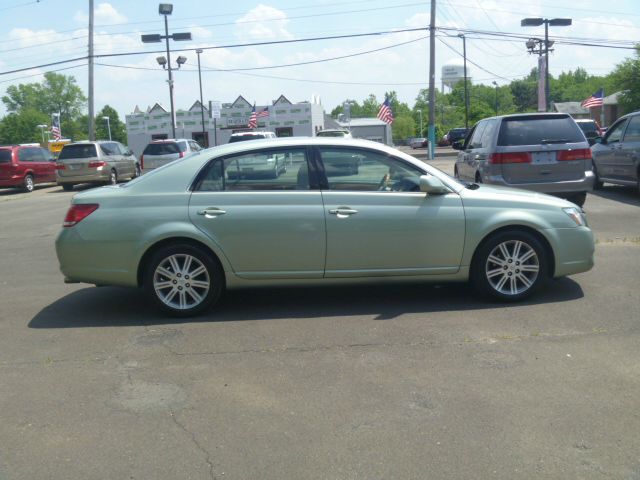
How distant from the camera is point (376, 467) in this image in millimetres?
3422

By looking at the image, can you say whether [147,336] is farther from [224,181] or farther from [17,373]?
[224,181]

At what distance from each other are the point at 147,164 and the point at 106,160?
219cm

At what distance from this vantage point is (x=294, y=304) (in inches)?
257

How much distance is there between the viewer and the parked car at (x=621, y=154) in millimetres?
13406

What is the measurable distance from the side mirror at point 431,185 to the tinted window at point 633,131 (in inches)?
355

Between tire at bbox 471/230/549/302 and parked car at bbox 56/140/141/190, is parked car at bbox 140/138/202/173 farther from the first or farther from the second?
tire at bbox 471/230/549/302

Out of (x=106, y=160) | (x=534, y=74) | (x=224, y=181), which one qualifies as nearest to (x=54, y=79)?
(x=534, y=74)

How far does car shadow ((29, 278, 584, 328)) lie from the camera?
242 inches

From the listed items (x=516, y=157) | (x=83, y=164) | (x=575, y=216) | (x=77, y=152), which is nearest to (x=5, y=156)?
(x=77, y=152)

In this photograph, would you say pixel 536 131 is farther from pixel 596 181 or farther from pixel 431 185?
pixel 431 185

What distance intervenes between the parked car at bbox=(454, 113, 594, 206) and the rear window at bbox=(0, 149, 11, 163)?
19.2m

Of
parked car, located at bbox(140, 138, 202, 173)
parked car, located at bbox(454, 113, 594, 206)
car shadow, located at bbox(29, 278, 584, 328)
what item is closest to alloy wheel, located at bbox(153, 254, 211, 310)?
car shadow, located at bbox(29, 278, 584, 328)

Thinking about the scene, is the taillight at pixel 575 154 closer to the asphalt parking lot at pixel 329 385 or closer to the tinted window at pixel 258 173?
the asphalt parking lot at pixel 329 385

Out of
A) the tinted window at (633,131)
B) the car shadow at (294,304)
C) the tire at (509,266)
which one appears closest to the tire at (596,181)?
the tinted window at (633,131)
